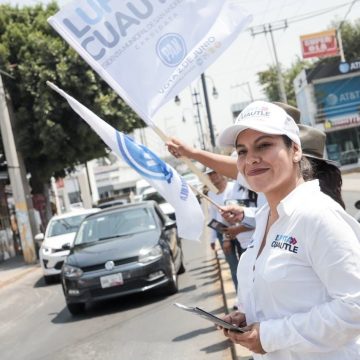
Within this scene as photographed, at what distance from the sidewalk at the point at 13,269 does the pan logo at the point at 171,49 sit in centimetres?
1152

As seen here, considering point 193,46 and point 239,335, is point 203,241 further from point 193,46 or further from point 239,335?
point 239,335

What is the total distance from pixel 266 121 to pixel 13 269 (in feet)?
57.4

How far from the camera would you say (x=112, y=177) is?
89500mm

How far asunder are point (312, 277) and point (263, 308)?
0.79ft

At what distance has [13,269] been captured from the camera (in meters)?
18.5

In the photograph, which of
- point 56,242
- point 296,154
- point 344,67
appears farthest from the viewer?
point 344,67

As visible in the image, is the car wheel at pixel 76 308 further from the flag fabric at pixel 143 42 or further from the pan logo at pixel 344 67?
the pan logo at pixel 344 67

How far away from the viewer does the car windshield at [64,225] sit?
50.5 ft

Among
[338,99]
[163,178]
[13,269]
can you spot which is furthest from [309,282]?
[338,99]

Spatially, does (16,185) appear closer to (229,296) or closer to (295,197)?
(229,296)

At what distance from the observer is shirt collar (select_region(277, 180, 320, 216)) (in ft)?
6.94

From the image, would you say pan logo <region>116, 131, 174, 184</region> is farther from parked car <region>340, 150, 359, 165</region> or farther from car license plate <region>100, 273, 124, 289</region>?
parked car <region>340, 150, 359, 165</region>

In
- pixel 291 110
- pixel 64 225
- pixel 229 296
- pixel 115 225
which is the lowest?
pixel 229 296

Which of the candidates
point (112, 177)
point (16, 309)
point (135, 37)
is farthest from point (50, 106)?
point (112, 177)
